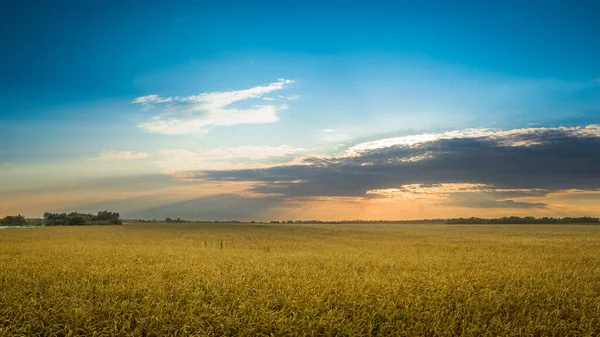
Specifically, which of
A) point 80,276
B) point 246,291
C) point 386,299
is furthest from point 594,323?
point 80,276

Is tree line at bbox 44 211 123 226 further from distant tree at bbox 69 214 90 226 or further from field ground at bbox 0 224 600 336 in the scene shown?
field ground at bbox 0 224 600 336

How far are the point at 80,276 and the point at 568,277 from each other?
1840 cm

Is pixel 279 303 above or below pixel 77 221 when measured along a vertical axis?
above

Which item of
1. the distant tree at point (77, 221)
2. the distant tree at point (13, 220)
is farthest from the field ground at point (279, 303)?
the distant tree at point (13, 220)

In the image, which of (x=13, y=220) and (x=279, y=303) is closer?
(x=279, y=303)

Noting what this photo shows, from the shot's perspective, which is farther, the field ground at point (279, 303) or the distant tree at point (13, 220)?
the distant tree at point (13, 220)

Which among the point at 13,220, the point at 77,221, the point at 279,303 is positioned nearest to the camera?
the point at 279,303

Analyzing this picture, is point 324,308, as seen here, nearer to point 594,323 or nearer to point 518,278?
point 594,323

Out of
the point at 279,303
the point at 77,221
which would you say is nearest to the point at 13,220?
the point at 77,221

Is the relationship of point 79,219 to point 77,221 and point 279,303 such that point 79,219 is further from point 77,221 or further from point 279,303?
point 279,303

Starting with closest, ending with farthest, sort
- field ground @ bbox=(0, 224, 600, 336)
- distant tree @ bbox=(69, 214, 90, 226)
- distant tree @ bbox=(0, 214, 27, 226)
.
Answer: field ground @ bbox=(0, 224, 600, 336)
distant tree @ bbox=(69, 214, 90, 226)
distant tree @ bbox=(0, 214, 27, 226)

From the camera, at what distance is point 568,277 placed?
1496cm

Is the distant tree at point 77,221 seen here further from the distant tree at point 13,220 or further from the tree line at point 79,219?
the distant tree at point 13,220

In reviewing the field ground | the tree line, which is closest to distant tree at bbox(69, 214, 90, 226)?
the tree line
